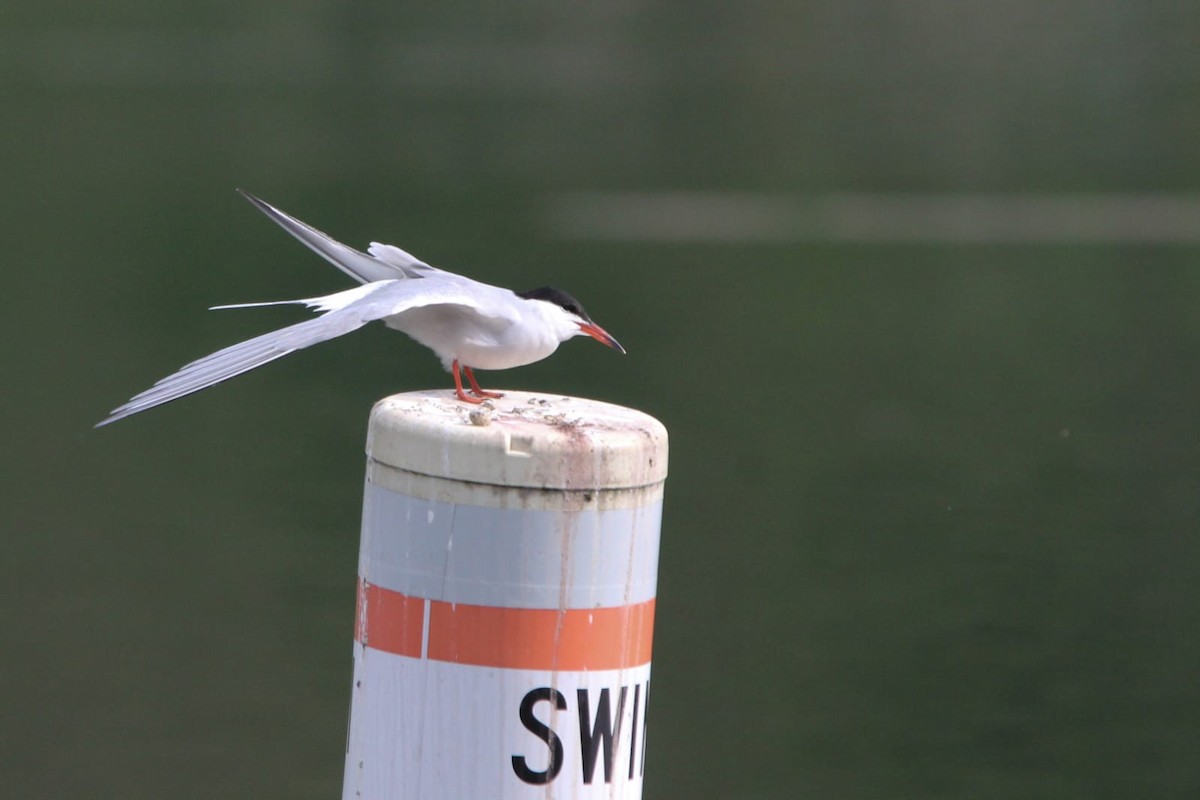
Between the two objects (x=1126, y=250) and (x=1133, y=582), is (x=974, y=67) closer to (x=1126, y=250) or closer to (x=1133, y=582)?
(x=1126, y=250)

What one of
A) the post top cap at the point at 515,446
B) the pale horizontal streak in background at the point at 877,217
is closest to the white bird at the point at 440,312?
the post top cap at the point at 515,446

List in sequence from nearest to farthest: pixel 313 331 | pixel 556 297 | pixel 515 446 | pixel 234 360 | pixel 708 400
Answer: pixel 515 446, pixel 234 360, pixel 313 331, pixel 556 297, pixel 708 400

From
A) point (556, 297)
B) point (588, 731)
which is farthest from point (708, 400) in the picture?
point (588, 731)

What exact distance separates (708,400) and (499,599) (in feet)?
24.0

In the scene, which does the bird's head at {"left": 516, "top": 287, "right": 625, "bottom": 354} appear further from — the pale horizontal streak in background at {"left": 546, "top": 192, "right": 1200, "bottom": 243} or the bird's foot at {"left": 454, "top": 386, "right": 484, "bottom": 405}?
the pale horizontal streak in background at {"left": 546, "top": 192, "right": 1200, "bottom": 243}

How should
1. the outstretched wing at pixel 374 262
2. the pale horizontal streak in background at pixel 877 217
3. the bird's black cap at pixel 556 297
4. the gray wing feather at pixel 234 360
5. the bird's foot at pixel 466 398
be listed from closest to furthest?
1. the gray wing feather at pixel 234 360
2. the bird's foot at pixel 466 398
3. the outstretched wing at pixel 374 262
4. the bird's black cap at pixel 556 297
5. the pale horizontal streak in background at pixel 877 217

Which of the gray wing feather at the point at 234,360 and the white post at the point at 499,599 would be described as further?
the gray wing feather at the point at 234,360

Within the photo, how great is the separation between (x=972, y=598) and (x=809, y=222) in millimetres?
8940

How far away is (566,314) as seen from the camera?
3674 millimetres

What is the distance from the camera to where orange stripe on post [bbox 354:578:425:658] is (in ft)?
8.55

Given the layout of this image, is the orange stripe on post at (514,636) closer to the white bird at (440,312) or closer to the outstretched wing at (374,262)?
the white bird at (440,312)

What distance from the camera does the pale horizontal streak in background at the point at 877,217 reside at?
15.3 m

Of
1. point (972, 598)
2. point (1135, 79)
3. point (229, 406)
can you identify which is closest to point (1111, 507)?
point (972, 598)

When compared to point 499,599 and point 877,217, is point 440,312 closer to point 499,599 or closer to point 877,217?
point 499,599
